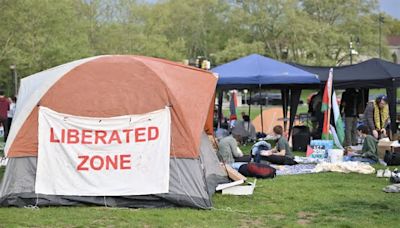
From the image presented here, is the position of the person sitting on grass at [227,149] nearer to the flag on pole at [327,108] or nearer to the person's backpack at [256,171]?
the person's backpack at [256,171]

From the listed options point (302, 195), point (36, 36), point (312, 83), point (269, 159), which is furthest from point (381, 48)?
point (302, 195)

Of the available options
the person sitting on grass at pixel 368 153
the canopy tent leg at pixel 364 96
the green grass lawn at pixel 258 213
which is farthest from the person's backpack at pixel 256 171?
the canopy tent leg at pixel 364 96

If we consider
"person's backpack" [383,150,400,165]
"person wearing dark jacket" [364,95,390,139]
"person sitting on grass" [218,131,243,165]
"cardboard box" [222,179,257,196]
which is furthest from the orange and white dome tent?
"person wearing dark jacket" [364,95,390,139]

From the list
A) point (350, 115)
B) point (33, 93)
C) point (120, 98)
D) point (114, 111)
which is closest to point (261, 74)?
point (350, 115)

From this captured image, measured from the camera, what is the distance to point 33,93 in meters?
8.98

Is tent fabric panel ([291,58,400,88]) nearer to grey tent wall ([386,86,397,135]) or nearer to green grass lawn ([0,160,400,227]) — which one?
grey tent wall ([386,86,397,135])

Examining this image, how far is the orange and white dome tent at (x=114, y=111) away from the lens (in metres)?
8.44

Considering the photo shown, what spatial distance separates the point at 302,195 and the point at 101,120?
3.19 metres

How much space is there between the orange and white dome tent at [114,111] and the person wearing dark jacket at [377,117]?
7900mm

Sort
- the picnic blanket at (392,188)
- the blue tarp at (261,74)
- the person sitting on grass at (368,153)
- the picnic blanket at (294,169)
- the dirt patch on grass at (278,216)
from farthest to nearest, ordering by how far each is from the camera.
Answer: the blue tarp at (261,74), the person sitting on grass at (368,153), the picnic blanket at (294,169), the picnic blanket at (392,188), the dirt patch on grass at (278,216)

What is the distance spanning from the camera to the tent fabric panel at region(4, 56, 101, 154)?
28.8ft

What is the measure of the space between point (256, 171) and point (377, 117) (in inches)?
245

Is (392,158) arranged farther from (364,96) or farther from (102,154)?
(102,154)

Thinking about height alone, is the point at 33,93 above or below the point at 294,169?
above
